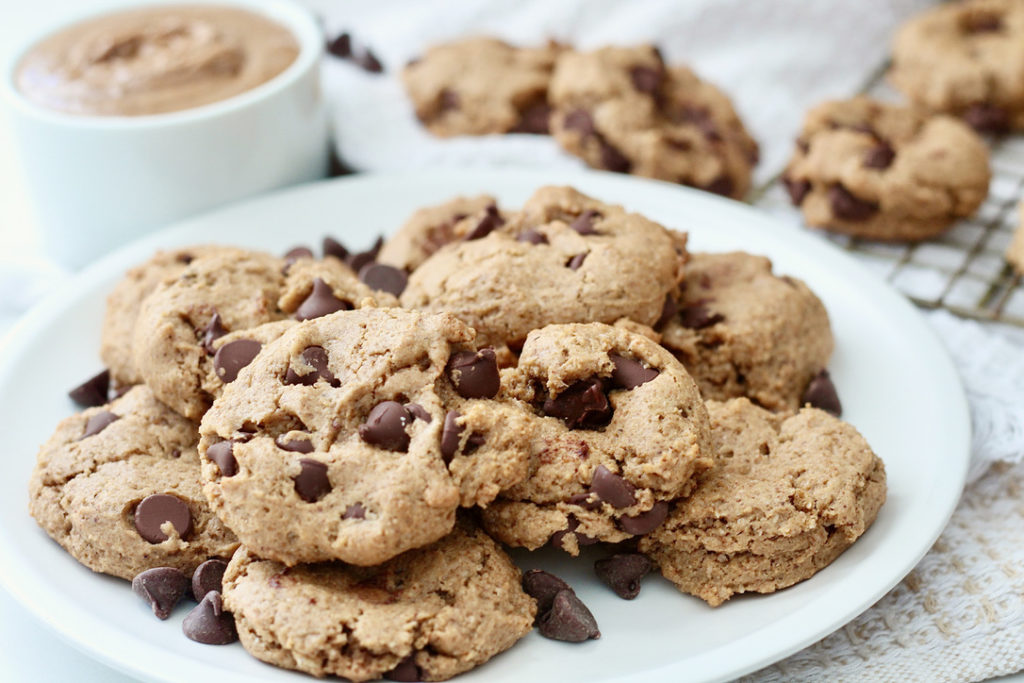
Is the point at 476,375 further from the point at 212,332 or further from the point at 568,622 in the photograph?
the point at 212,332

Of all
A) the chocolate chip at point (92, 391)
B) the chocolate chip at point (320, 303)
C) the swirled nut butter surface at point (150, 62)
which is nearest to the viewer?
the chocolate chip at point (320, 303)

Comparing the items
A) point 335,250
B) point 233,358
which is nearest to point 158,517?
point 233,358

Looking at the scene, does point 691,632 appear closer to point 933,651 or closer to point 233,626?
point 933,651

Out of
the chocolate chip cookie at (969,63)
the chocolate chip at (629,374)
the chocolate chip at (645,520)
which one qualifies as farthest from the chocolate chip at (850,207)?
the chocolate chip at (645,520)

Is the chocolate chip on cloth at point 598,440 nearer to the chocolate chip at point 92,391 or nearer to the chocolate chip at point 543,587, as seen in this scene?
the chocolate chip at point 543,587

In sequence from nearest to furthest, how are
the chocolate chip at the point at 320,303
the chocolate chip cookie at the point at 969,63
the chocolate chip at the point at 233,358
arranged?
the chocolate chip at the point at 233,358
the chocolate chip at the point at 320,303
the chocolate chip cookie at the point at 969,63

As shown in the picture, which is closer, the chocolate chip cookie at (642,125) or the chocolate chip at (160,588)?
the chocolate chip at (160,588)

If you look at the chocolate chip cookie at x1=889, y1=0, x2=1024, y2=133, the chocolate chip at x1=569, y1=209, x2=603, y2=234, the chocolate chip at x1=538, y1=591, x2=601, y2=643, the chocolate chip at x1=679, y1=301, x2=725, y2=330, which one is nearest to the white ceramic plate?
the chocolate chip at x1=538, y1=591, x2=601, y2=643
